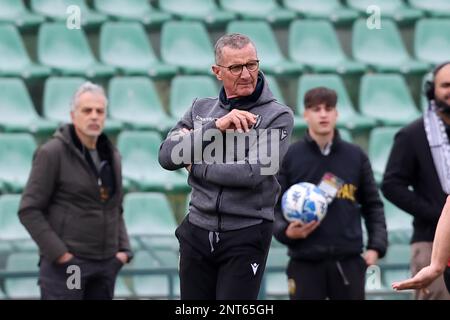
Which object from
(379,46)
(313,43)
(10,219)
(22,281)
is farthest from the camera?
(379,46)

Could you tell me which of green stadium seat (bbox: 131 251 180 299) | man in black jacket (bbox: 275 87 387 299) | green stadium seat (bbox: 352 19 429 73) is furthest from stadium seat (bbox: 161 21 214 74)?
man in black jacket (bbox: 275 87 387 299)

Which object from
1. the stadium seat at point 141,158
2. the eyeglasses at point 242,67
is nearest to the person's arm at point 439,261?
the eyeglasses at point 242,67

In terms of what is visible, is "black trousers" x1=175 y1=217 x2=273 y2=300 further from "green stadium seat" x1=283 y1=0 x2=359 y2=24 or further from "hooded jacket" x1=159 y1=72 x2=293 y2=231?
"green stadium seat" x1=283 y1=0 x2=359 y2=24

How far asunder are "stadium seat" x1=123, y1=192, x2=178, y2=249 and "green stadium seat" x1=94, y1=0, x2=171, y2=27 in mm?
2435

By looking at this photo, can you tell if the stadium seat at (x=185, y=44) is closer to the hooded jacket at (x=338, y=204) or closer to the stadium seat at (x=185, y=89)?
the stadium seat at (x=185, y=89)

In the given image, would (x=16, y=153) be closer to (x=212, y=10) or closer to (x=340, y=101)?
(x=212, y=10)

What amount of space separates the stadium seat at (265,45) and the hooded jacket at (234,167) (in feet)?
19.5

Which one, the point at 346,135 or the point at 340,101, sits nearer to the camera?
the point at 346,135

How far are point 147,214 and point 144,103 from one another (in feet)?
4.67

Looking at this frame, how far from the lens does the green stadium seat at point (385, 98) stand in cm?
1171

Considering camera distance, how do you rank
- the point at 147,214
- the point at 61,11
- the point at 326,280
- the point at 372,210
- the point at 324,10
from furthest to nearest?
1. the point at 324,10
2. the point at 61,11
3. the point at 147,214
4. the point at 372,210
5. the point at 326,280

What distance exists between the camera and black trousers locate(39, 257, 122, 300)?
7320 millimetres

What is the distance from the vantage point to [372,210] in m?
7.86

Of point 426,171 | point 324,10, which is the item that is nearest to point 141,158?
point 324,10
